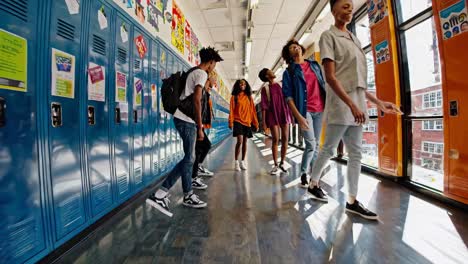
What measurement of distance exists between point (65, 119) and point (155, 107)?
1.19 m

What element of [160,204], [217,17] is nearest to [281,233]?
[160,204]

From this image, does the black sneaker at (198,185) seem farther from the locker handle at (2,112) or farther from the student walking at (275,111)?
the locker handle at (2,112)

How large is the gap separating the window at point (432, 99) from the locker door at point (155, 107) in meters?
2.90

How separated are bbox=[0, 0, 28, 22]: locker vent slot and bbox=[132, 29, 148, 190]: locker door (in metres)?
0.95

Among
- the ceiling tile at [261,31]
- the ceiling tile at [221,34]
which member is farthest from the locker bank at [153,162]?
the ceiling tile at [261,31]

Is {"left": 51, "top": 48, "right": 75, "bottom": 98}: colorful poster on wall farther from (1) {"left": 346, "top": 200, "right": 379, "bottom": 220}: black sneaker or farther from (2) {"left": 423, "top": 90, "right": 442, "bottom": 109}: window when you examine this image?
(2) {"left": 423, "top": 90, "right": 442, "bottom": 109}: window

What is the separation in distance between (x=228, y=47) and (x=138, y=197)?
5.14 metres

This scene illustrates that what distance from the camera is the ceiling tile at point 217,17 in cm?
391

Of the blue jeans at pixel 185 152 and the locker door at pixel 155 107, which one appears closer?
the blue jeans at pixel 185 152

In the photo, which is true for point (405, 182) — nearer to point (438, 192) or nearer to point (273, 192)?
point (438, 192)

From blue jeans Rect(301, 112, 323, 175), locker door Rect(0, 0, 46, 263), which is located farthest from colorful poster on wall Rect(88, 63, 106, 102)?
blue jeans Rect(301, 112, 323, 175)

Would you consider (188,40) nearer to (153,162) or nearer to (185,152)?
(153,162)

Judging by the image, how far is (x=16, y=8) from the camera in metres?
0.90

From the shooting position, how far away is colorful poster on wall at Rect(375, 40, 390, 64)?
2.50m
